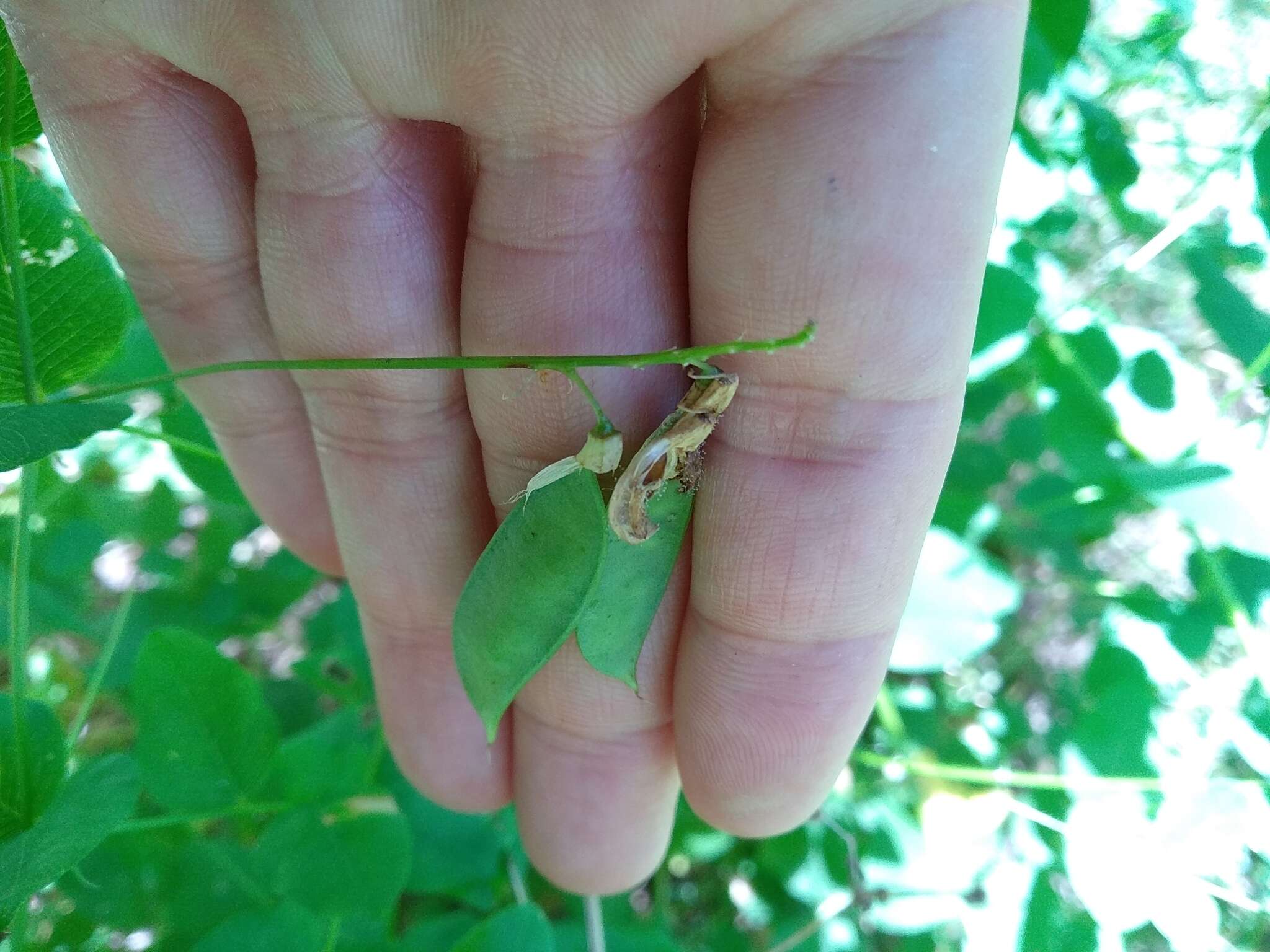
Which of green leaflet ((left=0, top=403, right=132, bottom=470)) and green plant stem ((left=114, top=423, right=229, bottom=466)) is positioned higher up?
green leaflet ((left=0, top=403, right=132, bottom=470))

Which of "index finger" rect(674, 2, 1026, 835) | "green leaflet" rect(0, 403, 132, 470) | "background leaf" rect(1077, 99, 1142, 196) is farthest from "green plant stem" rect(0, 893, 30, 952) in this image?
"background leaf" rect(1077, 99, 1142, 196)

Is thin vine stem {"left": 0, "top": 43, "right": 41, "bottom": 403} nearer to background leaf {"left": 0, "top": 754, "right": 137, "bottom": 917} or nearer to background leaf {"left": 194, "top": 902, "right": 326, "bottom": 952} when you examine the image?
background leaf {"left": 0, "top": 754, "right": 137, "bottom": 917}

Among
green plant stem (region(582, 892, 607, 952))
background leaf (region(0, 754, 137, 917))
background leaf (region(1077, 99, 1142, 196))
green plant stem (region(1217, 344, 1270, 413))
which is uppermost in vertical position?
background leaf (region(1077, 99, 1142, 196))

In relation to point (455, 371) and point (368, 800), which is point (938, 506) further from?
point (368, 800)

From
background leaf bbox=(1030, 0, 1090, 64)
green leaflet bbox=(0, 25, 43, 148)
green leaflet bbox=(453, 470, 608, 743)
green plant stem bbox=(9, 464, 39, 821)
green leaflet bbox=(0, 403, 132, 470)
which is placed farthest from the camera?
background leaf bbox=(1030, 0, 1090, 64)

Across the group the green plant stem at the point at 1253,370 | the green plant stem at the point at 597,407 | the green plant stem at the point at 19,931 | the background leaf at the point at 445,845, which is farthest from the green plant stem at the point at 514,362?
the green plant stem at the point at 1253,370

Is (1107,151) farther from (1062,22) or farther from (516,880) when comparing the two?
(516,880)

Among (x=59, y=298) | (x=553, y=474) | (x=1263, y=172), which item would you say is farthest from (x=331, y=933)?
(x=1263, y=172)
